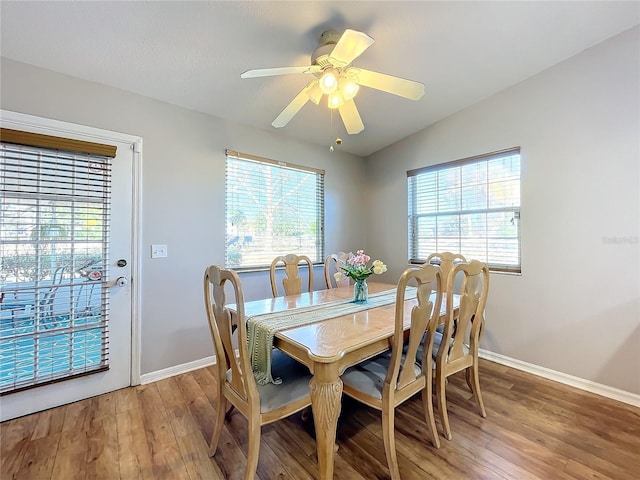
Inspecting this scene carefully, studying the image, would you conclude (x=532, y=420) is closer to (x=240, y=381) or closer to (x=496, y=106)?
(x=240, y=381)

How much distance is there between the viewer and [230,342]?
146cm

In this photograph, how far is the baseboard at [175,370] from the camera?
2.43 m

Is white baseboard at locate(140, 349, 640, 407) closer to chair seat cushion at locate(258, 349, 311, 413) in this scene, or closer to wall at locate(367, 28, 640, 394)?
wall at locate(367, 28, 640, 394)

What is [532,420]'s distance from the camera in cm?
192

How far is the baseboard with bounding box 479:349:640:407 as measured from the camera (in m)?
2.14

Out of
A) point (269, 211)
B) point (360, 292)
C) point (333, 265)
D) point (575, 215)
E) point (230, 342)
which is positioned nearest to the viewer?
point (230, 342)

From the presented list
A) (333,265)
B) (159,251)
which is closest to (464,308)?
(333,265)

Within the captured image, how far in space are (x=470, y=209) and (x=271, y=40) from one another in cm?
248

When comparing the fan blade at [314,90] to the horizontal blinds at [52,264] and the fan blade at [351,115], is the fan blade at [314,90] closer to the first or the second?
the fan blade at [351,115]

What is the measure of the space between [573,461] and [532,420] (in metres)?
0.35

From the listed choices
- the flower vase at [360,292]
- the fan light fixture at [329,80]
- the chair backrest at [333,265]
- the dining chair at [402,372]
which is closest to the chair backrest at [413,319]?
the dining chair at [402,372]

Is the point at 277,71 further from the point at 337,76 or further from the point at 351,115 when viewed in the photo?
the point at 351,115

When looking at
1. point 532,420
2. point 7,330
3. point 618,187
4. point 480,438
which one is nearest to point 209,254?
point 7,330

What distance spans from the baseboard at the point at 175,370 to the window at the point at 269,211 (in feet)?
3.10
